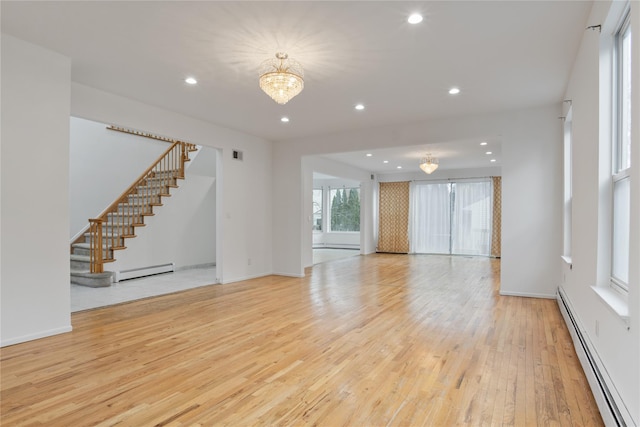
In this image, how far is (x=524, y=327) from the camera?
3.78 metres

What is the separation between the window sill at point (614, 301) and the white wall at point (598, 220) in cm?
4

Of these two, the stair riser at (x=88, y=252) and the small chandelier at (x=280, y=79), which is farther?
the stair riser at (x=88, y=252)

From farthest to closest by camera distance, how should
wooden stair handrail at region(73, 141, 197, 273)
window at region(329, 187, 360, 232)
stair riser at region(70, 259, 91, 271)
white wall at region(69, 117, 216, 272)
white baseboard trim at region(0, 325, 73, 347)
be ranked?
1. window at region(329, 187, 360, 232)
2. white wall at region(69, 117, 216, 272)
3. stair riser at region(70, 259, 91, 271)
4. wooden stair handrail at region(73, 141, 197, 273)
5. white baseboard trim at region(0, 325, 73, 347)

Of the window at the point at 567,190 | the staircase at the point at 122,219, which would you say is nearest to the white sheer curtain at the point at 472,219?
the window at the point at 567,190

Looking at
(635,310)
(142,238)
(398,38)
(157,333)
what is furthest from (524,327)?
(142,238)

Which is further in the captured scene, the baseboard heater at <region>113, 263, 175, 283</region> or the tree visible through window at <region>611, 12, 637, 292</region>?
the baseboard heater at <region>113, 263, 175, 283</region>

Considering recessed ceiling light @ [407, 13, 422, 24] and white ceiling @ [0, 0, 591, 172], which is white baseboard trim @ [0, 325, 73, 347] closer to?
white ceiling @ [0, 0, 591, 172]

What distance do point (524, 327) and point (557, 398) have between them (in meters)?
1.62

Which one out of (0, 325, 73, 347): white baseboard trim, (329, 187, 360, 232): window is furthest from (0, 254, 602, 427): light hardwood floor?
(329, 187, 360, 232): window

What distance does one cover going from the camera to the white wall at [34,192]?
3209 mm

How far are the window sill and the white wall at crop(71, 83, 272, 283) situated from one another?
5.35 m

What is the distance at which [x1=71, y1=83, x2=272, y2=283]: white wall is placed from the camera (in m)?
4.70

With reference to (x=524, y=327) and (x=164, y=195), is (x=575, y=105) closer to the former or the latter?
(x=524, y=327)

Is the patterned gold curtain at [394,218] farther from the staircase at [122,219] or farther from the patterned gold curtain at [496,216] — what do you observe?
the staircase at [122,219]
